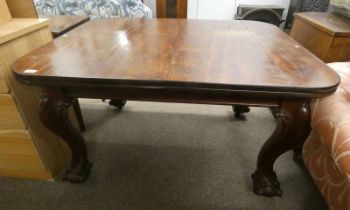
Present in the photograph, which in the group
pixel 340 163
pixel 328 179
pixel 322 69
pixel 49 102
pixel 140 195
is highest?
pixel 322 69

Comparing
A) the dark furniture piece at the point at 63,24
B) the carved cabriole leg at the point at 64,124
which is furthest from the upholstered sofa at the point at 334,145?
the dark furniture piece at the point at 63,24

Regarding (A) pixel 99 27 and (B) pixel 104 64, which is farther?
(A) pixel 99 27

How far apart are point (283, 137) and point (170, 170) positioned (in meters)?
0.66

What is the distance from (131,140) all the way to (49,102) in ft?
2.30

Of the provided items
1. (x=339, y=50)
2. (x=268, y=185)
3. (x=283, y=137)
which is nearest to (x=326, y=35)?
(x=339, y=50)

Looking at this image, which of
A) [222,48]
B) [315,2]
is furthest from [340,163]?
[315,2]

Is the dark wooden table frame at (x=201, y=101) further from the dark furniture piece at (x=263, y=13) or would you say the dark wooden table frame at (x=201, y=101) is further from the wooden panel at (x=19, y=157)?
the dark furniture piece at (x=263, y=13)

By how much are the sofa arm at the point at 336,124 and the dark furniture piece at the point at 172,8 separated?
6.77ft

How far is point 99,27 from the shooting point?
1298 mm

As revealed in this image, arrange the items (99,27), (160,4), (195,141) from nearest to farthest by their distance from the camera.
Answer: (99,27), (195,141), (160,4)

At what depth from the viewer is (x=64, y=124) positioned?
35.9 inches

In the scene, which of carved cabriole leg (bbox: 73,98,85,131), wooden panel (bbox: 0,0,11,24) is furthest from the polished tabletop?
carved cabriole leg (bbox: 73,98,85,131)

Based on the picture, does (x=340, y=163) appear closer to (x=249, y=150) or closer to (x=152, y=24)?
(x=249, y=150)

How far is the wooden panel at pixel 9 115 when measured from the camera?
89 centimetres
